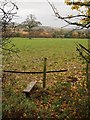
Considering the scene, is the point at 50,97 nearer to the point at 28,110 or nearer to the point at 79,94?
the point at 79,94

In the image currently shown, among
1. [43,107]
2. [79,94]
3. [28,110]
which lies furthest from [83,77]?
[28,110]

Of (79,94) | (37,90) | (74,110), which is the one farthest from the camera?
(37,90)

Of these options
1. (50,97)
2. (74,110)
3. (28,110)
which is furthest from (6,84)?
(74,110)

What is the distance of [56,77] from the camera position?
13070 mm

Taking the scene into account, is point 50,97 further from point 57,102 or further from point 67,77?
point 67,77

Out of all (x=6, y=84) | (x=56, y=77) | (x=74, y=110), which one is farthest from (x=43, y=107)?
(x=56, y=77)

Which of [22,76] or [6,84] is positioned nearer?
[6,84]

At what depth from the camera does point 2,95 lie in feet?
31.6

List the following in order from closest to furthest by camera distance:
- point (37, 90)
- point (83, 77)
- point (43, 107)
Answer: point (43, 107) < point (37, 90) < point (83, 77)

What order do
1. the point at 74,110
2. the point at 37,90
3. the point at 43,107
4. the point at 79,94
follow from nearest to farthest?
the point at 74,110 < the point at 43,107 < the point at 79,94 < the point at 37,90

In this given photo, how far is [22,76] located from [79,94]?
4116mm

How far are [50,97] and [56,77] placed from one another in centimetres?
307

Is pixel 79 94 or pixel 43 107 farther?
pixel 79 94

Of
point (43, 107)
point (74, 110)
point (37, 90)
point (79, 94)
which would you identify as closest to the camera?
point (74, 110)
